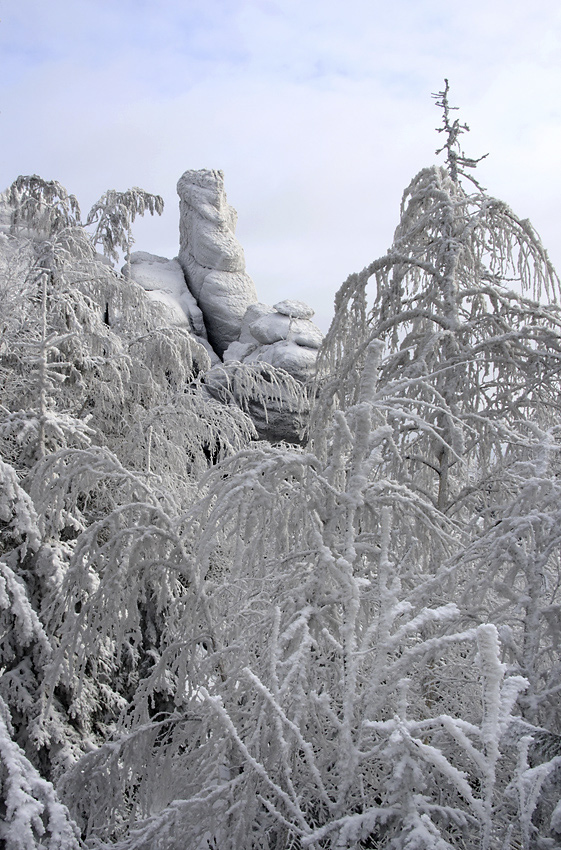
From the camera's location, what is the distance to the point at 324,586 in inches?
101

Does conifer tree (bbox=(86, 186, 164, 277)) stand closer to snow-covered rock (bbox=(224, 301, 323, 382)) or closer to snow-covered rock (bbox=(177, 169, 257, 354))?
snow-covered rock (bbox=(224, 301, 323, 382))

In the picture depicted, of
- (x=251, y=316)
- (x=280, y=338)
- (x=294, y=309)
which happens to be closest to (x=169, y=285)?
(x=251, y=316)

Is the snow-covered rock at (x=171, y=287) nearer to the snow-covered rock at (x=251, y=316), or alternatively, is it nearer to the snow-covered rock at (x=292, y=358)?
the snow-covered rock at (x=251, y=316)

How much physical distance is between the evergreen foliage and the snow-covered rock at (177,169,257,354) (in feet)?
49.0

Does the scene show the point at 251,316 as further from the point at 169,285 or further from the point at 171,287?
the point at 169,285

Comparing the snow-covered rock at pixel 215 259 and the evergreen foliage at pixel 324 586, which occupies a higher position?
the snow-covered rock at pixel 215 259

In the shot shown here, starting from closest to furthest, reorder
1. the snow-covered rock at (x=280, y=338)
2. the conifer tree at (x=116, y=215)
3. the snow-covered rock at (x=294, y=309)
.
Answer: the conifer tree at (x=116, y=215)
the snow-covered rock at (x=280, y=338)
the snow-covered rock at (x=294, y=309)

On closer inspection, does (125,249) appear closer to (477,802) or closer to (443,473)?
(443,473)

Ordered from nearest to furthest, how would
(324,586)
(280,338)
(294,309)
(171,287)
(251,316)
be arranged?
(324,586) → (280,338) → (294,309) → (251,316) → (171,287)

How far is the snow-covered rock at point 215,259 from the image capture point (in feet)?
76.4

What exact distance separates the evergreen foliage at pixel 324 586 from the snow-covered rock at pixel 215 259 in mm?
14931

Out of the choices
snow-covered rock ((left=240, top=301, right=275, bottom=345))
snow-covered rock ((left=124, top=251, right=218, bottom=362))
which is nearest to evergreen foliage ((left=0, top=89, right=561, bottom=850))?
snow-covered rock ((left=124, top=251, right=218, bottom=362))

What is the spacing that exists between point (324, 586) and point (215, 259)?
22223mm

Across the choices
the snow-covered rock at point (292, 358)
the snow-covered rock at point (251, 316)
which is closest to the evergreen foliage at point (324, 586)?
the snow-covered rock at point (292, 358)
